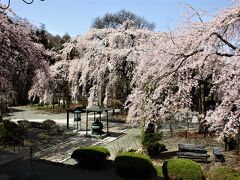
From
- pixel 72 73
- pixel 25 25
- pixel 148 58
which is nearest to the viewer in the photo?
pixel 148 58

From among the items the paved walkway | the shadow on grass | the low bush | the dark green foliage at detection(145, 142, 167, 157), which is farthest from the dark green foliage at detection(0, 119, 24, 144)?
the low bush

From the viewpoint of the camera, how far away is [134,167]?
12.1m

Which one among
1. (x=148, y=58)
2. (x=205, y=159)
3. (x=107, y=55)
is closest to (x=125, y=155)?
(x=205, y=159)

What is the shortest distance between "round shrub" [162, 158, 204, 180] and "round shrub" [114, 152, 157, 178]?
2.23 feet

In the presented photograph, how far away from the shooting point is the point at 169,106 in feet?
45.2

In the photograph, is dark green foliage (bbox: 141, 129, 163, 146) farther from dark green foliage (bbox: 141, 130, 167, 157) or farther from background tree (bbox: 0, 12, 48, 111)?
background tree (bbox: 0, 12, 48, 111)

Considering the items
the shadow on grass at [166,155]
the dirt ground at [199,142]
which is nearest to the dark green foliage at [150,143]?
the shadow on grass at [166,155]

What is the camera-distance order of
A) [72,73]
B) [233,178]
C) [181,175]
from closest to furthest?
[233,178] → [181,175] → [72,73]

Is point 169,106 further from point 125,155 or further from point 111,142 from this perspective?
point 111,142

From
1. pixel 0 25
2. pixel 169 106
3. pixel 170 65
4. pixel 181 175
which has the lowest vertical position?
pixel 181 175

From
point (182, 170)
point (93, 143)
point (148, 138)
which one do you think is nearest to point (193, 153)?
point (148, 138)

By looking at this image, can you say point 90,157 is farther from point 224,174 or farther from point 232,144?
point 232,144

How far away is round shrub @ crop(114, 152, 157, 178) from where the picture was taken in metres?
12.1

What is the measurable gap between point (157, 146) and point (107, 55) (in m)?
11.5
